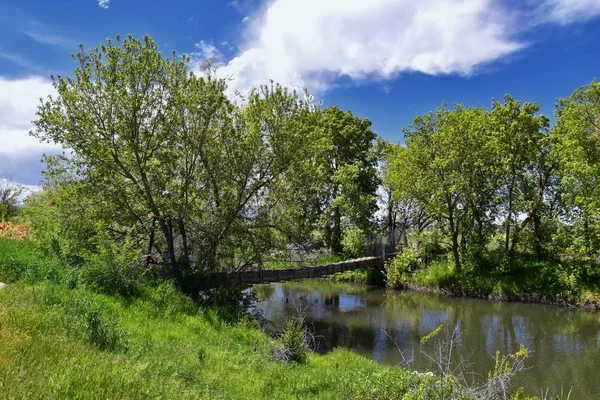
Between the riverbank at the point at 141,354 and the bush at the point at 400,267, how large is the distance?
17217 millimetres

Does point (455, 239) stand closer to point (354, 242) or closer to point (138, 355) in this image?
point (354, 242)

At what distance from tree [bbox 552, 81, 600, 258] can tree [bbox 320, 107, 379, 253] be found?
563 inches

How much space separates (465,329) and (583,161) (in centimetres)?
1271

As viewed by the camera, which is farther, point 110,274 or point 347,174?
point 347,174

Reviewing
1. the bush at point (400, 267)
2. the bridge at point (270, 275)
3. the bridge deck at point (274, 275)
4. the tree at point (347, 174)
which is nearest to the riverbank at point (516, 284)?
the bush at point (400, 267)

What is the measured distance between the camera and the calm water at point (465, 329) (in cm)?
1293

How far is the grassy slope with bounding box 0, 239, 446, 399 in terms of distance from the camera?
15.2ft

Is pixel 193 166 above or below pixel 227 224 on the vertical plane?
above

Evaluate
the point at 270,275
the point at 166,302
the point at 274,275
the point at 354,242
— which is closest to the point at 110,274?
the point at 166,302

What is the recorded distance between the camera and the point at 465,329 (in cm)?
1827

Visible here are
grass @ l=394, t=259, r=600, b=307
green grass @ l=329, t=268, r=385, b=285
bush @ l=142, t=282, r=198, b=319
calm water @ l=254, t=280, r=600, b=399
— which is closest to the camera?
bush @ l=142, t=282, r=198, b=319

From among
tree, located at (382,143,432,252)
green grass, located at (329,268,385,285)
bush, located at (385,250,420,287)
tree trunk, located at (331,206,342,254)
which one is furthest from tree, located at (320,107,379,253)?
bush, located at (385,250,420,287)

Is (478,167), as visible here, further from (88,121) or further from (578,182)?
(88,121)

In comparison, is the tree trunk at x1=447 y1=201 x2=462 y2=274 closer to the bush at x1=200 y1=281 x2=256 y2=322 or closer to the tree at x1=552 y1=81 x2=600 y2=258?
the tree at x1=552 y1=81 x2=600 y2=258
